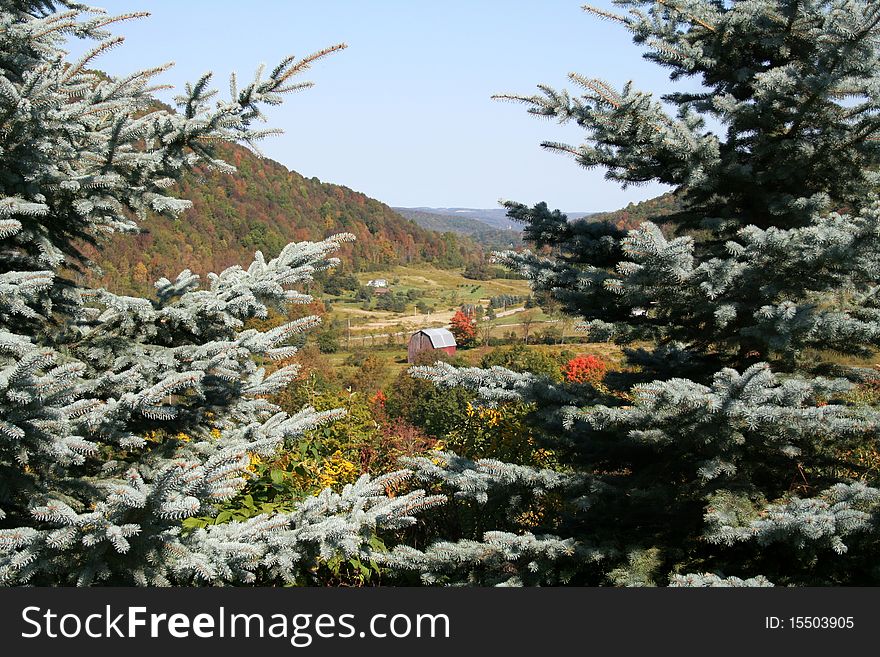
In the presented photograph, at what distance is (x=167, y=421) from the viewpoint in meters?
3.85

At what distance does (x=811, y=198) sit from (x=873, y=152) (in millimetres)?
417

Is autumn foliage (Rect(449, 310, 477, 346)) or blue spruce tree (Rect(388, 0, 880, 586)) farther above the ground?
autumn foliage (Rect(449, 310, 477, 346))

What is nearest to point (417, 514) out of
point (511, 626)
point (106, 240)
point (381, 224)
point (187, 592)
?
point (511, 626)

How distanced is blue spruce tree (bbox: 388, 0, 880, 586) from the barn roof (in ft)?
158

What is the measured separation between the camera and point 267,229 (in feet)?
306

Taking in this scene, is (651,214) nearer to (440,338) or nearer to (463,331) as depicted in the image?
(440,338)

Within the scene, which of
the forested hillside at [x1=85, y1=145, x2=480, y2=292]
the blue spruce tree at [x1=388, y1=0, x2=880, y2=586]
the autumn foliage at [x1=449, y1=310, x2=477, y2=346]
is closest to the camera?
the blue spruce tree at [x1=388, y1=0, x2=880, y2=586]

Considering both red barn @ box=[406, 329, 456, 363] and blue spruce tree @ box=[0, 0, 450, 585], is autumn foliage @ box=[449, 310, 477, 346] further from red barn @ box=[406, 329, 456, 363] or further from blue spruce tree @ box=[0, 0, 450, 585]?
blue spruce tree @ box=[0, 0, 450, 585]

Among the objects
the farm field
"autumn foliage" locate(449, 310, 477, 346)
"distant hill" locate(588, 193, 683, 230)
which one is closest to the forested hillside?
the farm field

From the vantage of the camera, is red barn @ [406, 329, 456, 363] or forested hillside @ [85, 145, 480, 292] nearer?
red barn @ [406, 329, 456, 363]

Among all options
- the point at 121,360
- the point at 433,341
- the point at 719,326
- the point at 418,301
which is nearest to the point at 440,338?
the point at 433,341

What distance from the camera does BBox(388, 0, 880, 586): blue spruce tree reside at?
10.7 feet

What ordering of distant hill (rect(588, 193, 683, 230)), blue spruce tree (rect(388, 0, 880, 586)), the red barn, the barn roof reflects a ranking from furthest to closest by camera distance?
the barn roof → the red barn → distant hill (rect(588, 193, 683, 230)) → blue spruce tree (rect(388, 0, 880, 586))

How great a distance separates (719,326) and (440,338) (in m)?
49.9
